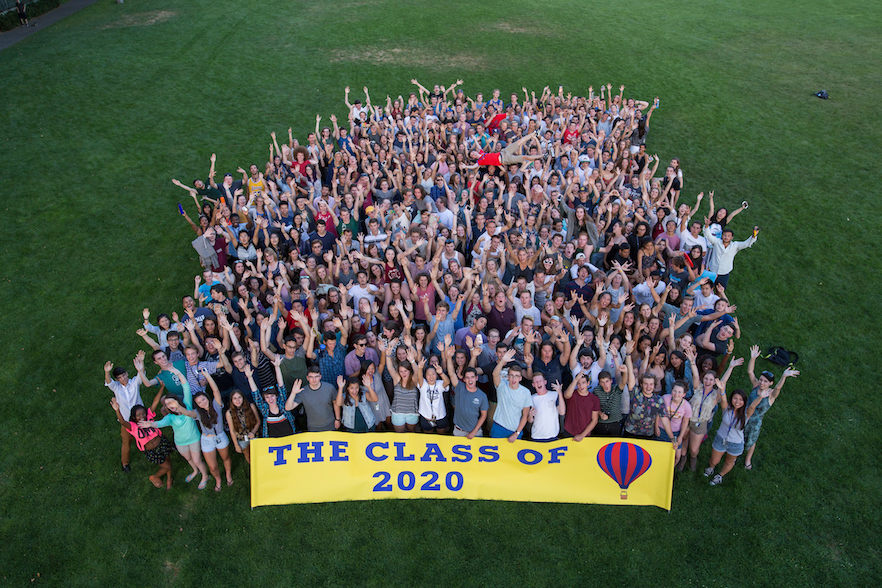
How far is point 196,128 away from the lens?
17.1m

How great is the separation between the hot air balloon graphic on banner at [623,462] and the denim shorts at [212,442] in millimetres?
4813

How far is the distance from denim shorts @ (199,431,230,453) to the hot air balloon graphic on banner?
4.81 m

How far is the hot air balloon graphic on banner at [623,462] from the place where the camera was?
20.9ft

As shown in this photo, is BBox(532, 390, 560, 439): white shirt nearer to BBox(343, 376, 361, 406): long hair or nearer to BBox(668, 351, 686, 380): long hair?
BBox(668, 351, 686, 380): long hair

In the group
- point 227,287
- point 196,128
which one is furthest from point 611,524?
point 196,128

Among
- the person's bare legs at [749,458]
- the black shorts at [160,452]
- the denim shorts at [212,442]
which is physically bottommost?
the person's bare legs at [749,458]

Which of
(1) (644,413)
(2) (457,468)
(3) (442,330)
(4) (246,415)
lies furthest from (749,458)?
(4) (246,415)

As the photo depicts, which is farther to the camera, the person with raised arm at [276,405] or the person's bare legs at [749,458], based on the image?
the person's bare legs at [749,458]

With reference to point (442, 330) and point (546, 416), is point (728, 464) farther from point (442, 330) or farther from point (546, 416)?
point (442, 330)

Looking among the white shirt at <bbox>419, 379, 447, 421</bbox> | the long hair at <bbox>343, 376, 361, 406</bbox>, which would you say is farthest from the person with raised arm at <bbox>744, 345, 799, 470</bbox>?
the long hair at <bbox>343, 376, 361, 406</bbox>

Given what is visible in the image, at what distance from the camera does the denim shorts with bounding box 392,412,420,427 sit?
670 centimetres

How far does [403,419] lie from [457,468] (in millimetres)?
934

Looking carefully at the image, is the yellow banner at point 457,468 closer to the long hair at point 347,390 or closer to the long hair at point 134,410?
the long hair at point 347,390

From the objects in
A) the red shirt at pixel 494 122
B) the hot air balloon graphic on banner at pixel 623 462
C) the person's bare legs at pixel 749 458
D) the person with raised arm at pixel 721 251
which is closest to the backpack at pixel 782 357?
the person with raised arm at pixel 721 251
